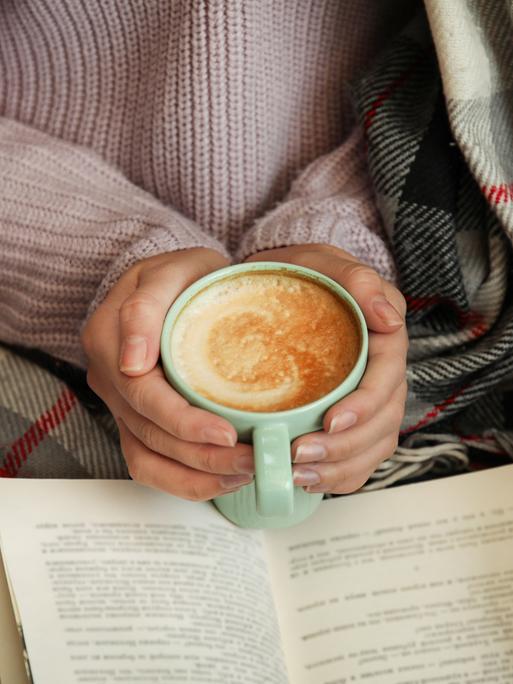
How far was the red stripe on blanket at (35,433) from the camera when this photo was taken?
0.68m

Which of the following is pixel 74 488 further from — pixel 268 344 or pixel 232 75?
pixel 232 75

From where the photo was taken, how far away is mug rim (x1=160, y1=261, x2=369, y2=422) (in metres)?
0.49

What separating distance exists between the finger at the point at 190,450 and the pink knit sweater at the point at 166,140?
15cm

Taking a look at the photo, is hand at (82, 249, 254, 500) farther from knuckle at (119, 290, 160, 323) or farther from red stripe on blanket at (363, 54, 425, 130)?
red stripe on blanket at (363, 54, 425, 130)

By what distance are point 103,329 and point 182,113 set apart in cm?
25

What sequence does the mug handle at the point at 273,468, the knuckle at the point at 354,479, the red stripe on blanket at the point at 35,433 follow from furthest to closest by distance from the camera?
1. the red stripe on blanket at the point at 35,433
2. the knuckle at the point at 354,479
3. the mug handle at the point at 273,468

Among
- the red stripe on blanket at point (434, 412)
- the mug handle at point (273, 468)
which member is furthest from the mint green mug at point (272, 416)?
the red stripe on blanket at point (434, 412)

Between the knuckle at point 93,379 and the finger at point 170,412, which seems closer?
the finger at point 170,412

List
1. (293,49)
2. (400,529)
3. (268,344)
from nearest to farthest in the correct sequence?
(268,344)
(400,529)
(293,49)

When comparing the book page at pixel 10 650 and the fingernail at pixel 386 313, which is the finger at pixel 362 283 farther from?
the book page at pixel 10 650

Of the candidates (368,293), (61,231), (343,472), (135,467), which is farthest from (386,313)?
(61,231)

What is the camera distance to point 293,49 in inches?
29.7

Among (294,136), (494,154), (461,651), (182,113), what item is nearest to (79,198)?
(182,113)

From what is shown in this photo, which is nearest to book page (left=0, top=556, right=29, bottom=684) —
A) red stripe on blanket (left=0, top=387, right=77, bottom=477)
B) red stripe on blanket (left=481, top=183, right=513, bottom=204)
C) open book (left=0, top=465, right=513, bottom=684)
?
open book (left=0, top=465, right=513, bottom=684)
